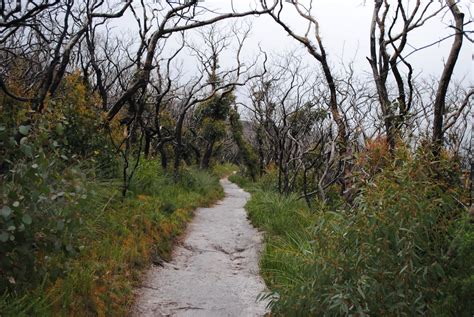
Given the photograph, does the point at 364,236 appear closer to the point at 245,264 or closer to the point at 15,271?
the point at 15,271

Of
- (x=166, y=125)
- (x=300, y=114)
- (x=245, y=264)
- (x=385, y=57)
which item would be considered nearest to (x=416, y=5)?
(x=385, y=57)

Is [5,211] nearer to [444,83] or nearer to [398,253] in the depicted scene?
[398,253]

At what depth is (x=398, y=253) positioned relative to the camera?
290 cm

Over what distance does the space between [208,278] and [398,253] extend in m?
3.43

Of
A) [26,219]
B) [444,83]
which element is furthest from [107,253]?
[444,83]

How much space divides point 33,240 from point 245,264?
13.8ft

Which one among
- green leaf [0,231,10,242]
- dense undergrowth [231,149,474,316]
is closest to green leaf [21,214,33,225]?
green leaf [0,231,10,242]

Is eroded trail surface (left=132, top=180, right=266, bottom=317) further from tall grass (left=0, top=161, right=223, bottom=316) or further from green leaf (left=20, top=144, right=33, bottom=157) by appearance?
green leaf (left=20, top=144, right=33, bottom=157)

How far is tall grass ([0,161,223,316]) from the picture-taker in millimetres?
3336

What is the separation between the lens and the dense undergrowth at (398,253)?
9.52ft

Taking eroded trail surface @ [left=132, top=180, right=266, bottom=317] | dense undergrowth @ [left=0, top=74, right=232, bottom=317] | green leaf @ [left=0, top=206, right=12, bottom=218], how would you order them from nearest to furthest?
green leaf @ [left=0, top=206, right=12, bottom=218], dense undergrowth @ [left=0, top=74, right=232, bottom=317], eroded trail surface @ [left=132, top=180, right=266, bottom=317]

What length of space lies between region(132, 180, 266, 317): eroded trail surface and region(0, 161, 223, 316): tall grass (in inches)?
9.5

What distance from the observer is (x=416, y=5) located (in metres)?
7.78

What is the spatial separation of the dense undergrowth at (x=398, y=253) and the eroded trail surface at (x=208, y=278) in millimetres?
1560
